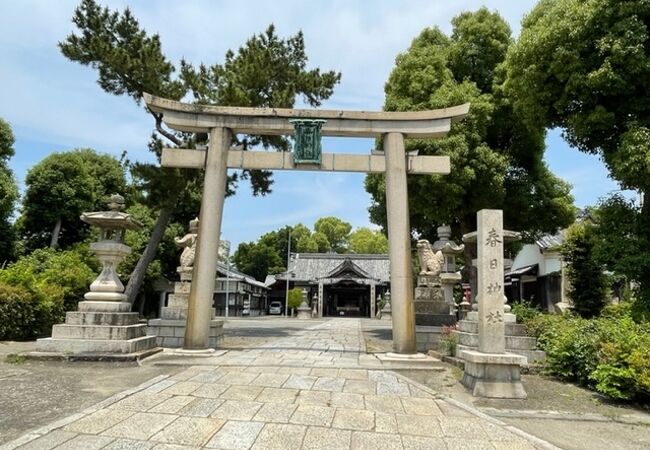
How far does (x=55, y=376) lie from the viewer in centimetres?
727

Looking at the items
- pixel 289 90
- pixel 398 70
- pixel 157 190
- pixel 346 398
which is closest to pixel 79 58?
pixel 157 190

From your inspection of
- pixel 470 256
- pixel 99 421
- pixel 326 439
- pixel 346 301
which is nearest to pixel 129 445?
pixel 99 421

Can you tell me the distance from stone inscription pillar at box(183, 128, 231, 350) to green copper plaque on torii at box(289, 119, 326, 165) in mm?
1630

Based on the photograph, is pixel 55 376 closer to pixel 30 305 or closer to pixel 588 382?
pixel 30 305

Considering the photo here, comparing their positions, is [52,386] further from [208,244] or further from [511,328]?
[511,328]

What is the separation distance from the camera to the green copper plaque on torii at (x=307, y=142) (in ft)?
32.8

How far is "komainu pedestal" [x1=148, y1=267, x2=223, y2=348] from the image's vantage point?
11.1m

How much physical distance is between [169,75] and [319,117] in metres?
8.02

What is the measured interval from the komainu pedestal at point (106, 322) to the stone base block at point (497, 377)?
6.16 meters

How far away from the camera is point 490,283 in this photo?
7.22 meters

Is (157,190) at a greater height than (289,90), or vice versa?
(289,90)

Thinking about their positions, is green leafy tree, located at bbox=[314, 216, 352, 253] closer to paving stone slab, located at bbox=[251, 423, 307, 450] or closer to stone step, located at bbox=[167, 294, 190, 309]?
stone step, located at bbox=[167, 294, 190, 309]

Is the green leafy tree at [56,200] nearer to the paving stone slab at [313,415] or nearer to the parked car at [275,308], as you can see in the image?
the paving stone slab at [313,415]

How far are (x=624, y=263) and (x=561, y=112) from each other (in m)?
4.16
